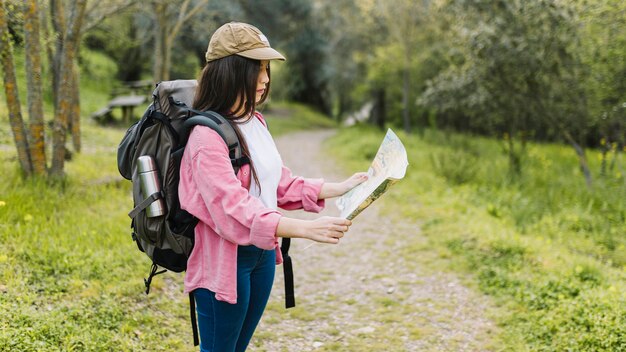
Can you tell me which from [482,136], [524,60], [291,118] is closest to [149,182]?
[524,60]

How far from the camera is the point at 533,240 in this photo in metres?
5.75

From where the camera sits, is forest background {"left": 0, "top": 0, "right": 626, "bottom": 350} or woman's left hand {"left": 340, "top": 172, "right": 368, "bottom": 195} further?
forest background {"left": 0, "top": 0, "right": 626, "bottom": 350}

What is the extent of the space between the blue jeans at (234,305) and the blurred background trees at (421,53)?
4062 mm

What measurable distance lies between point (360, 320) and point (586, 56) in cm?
672

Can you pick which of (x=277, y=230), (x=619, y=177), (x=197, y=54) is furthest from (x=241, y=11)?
(x=277, y=230)

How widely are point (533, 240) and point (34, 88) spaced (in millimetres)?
5503

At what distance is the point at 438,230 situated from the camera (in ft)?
21.6

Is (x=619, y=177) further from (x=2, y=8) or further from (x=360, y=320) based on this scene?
(x=2, y=8)

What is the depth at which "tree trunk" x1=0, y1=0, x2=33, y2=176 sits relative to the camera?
190 inches

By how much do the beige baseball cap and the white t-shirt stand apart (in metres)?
0.27

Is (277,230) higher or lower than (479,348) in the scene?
higher

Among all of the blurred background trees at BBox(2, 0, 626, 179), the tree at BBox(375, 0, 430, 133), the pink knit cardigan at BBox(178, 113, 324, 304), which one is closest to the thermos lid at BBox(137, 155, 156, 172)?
the pink knit cardigan at BBox(178, 113, 324, 304)

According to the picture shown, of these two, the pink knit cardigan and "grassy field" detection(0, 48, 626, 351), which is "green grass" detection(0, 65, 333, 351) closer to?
"grassy field" detection(0, 48, 626, 351)

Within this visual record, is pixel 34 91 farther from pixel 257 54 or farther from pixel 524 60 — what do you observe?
pixel 524 60
